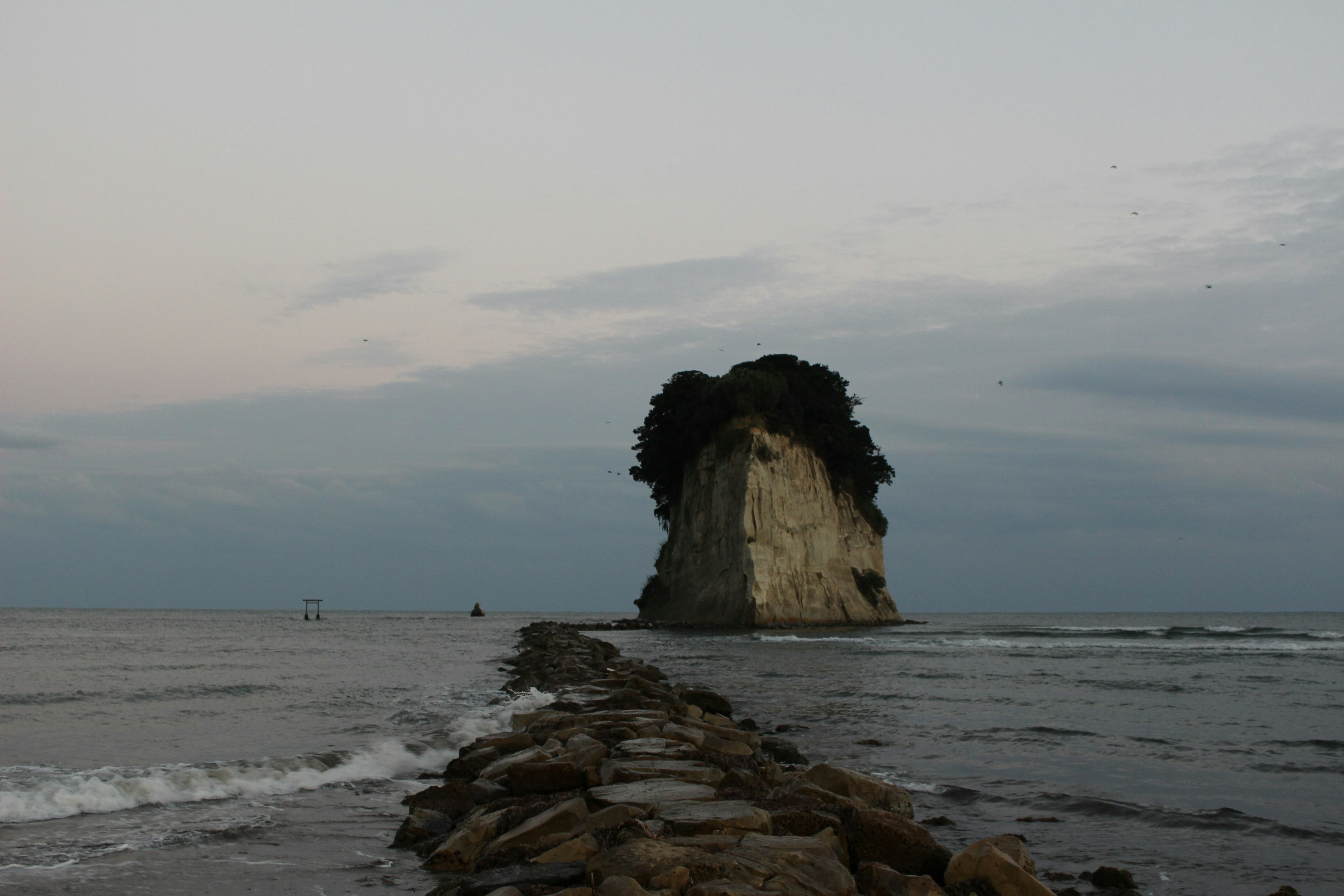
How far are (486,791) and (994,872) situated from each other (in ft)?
14.9

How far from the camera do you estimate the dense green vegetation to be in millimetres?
57000

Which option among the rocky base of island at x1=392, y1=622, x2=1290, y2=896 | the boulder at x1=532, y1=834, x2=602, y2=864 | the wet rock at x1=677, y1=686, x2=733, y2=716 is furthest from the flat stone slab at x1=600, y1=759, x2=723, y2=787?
the wet rock at x1=677, y1=686, x2=733, y2=716

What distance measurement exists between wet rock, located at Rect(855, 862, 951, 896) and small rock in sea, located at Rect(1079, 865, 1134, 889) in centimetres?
160

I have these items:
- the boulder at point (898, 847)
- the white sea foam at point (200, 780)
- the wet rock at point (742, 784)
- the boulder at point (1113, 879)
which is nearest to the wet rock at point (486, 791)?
the wet rock at point (742, 784)

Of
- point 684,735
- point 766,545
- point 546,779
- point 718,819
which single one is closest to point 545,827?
point 718,819

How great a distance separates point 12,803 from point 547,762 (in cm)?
449

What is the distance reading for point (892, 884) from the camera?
5637mm

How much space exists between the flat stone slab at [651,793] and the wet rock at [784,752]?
3.72 m

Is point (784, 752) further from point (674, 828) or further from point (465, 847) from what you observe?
point (674, 828)

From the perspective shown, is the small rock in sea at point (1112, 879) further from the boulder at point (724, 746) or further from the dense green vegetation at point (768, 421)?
the dense green vegetation at point (768, 421)

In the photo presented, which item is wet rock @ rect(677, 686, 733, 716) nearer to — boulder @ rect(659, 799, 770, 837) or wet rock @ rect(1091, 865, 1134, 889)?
boulder @ rect(659, 799, 770, 837)

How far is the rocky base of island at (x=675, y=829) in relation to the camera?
18.0ft

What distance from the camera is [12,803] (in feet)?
27.1

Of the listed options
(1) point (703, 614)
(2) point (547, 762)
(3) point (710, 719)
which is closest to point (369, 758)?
(2) point (547, 762)
